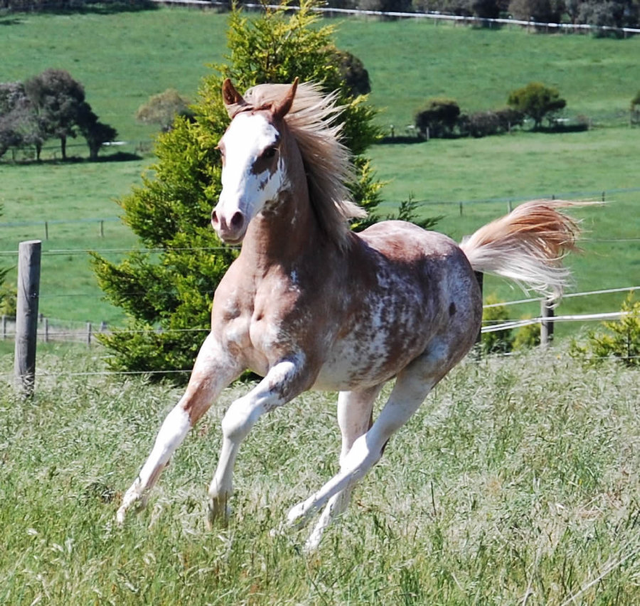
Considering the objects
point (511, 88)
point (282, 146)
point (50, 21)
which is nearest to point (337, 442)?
point (282, 146)

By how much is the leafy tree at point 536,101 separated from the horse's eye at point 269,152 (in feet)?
217

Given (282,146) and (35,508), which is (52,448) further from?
(282,146)

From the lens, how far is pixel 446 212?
53.6m

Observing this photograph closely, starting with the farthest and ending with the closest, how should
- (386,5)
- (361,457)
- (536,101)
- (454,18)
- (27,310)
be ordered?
(386,5) → (454,18) → (536,101) → (27,310) → (361,457)

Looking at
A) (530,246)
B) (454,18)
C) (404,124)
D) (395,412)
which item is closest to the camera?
(395,412)

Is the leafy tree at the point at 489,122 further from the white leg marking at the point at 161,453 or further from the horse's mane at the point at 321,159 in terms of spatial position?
the white leg marking at the point at 161,453

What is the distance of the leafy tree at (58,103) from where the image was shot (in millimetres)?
65125

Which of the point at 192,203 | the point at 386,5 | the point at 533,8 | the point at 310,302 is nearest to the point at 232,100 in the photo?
the point at 310,302

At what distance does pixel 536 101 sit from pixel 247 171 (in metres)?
67.6

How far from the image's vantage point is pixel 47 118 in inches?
2564

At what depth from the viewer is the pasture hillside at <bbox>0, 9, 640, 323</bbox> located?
4844 cm

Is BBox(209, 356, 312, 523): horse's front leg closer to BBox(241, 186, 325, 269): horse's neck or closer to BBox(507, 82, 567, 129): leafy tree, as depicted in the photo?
BBox(241, 186, 325, 269): horse's neck

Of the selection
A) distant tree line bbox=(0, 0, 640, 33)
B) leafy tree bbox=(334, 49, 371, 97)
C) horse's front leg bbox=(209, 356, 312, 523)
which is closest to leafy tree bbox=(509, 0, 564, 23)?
distant tree line bbox=(0, 0, 640, 33)

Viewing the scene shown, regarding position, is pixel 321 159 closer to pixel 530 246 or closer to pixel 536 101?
pixel 530 246
